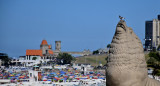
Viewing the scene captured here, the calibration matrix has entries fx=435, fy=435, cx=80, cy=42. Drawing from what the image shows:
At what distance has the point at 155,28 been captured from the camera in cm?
15912

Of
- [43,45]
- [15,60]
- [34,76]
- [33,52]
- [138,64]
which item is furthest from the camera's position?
[43,45]

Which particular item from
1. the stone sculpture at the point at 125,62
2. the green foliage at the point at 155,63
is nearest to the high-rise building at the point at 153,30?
the green foliage at the point at 155,63

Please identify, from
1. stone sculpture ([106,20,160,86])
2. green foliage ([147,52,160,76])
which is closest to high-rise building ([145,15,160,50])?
green foliage ([147,52,160,76])

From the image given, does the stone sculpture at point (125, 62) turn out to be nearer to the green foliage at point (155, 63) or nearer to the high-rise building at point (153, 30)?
the green foliage at point (155, 63)

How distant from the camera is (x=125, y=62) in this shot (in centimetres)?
856

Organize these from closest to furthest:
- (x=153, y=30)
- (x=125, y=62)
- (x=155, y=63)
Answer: (x=125, y=62) < (x=155, y=63) < (x=153, y=30)

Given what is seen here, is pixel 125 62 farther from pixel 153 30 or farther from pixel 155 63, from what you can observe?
pixel 153 30

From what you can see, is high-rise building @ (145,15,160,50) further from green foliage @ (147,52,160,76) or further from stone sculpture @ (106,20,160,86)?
stone sculpture @ (106,20,160,86)

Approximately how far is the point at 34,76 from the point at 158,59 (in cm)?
2347

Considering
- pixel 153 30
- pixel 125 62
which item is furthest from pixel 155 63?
pixel 153 30

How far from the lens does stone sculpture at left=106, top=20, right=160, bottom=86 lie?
28.0ft

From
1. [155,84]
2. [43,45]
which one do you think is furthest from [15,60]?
[155,84]

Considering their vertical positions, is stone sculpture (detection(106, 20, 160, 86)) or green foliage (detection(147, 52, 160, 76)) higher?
stone sculpture (detection(106, 20, 160, 86))

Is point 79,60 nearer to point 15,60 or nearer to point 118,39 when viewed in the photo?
point 15,60
